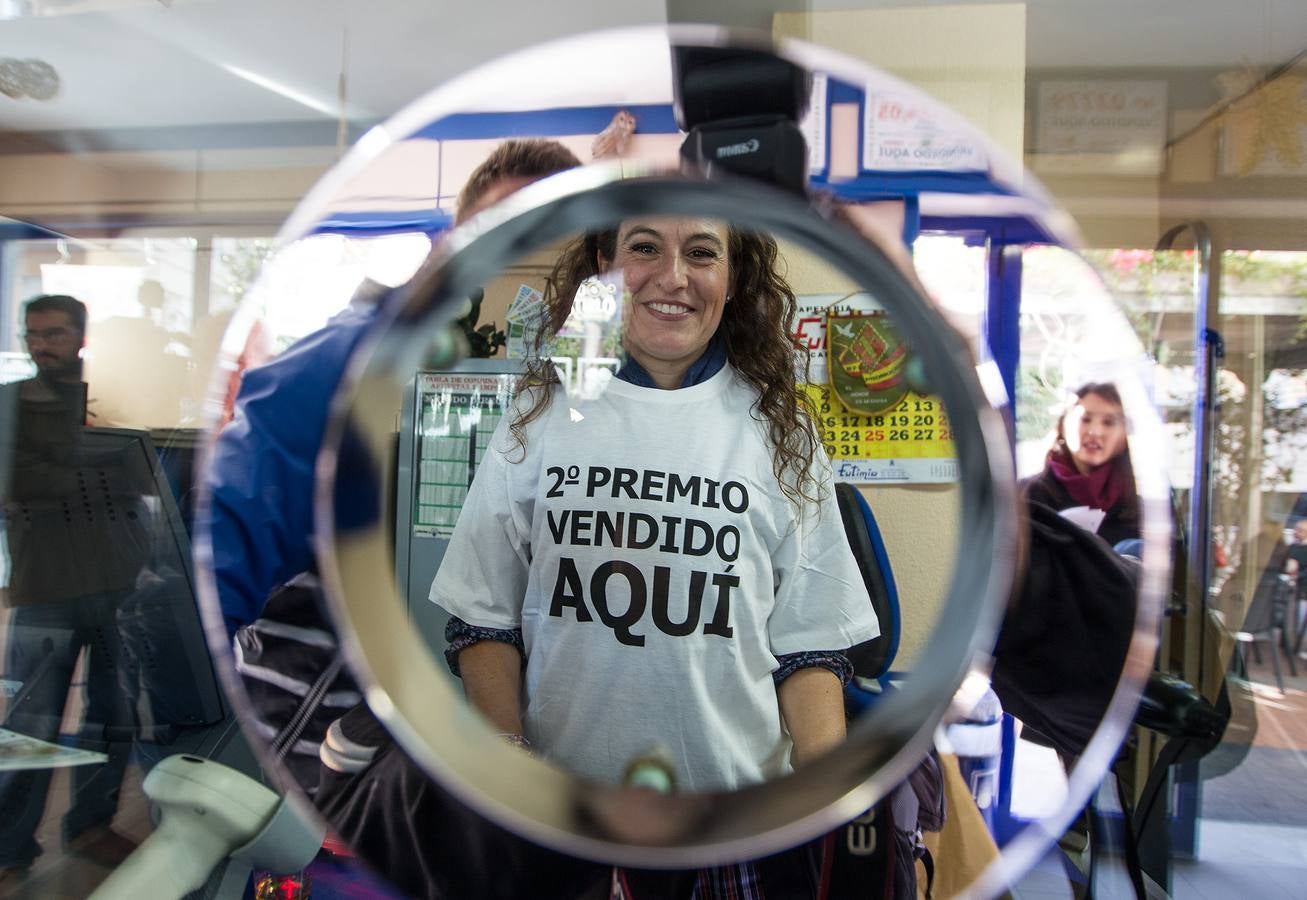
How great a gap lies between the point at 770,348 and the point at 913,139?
5.5 inches

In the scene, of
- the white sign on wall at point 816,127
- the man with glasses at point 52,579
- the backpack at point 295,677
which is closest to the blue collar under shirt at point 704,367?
the white sign on wall at point 816,127

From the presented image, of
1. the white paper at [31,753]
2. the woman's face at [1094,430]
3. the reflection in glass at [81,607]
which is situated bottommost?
the white paper at [31,753]

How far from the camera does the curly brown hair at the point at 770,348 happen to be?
47 centimetres

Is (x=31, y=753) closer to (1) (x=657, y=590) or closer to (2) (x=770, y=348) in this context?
(1) (x=657, y=590)

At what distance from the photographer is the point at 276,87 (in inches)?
25.8

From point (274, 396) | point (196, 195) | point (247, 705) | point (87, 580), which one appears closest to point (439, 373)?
point (274, 396)

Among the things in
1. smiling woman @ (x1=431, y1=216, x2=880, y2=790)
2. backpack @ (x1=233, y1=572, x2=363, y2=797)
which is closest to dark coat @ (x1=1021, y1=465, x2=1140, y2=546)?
smiling woman @ (x1=431, y1=216, x2=880, y2=790)

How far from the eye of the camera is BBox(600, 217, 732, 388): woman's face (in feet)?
1.54

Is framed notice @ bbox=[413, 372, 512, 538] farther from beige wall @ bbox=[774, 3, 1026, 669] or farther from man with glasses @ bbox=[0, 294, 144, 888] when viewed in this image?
man with glasses @ bbox=[0, 294, 144, 888]

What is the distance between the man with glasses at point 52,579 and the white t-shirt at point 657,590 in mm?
417

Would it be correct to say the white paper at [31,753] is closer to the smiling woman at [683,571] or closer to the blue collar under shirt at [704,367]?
the smiling woman at [683,571]

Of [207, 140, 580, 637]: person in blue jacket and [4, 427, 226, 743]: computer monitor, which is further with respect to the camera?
[4, 427, 226, 743]: computer monitor

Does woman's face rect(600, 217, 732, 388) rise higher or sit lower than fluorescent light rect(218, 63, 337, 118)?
lower

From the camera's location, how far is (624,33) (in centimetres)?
47
